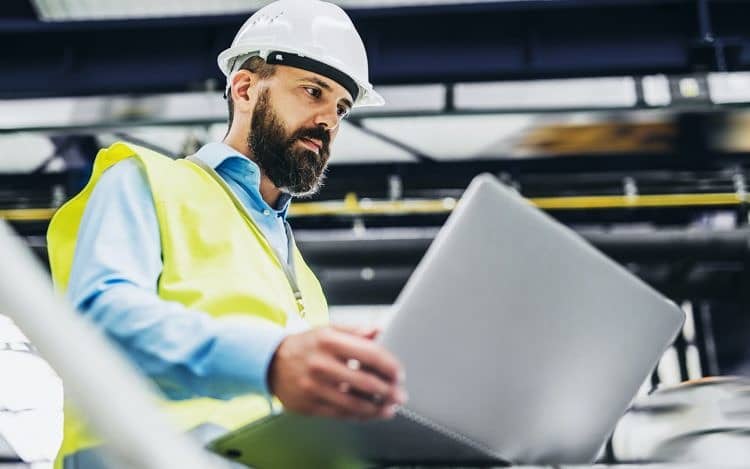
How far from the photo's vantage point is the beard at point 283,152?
4.66ft

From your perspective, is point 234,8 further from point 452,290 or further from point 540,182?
point 452,290

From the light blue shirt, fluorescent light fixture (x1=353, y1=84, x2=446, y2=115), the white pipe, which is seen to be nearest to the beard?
the light blue shirt

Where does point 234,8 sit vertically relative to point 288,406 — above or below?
above

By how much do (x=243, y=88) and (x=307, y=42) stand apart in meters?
0.15

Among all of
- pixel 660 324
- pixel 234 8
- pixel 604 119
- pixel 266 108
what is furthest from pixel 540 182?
pixel 660 324

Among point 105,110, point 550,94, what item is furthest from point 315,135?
point 105,110

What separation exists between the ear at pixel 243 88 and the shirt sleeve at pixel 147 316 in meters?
0.41

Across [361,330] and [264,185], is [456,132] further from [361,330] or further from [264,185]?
[361,330]

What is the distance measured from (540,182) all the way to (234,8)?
1.84 m

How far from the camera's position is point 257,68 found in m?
1.52

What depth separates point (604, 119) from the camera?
11.4 ft

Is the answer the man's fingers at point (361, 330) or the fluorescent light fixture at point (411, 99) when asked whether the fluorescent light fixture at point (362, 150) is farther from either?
the man's fingers at point (361, 330)

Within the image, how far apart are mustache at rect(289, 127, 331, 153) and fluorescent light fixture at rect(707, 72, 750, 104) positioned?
2.43m

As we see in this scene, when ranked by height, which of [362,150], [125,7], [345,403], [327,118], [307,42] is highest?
[125,7]
